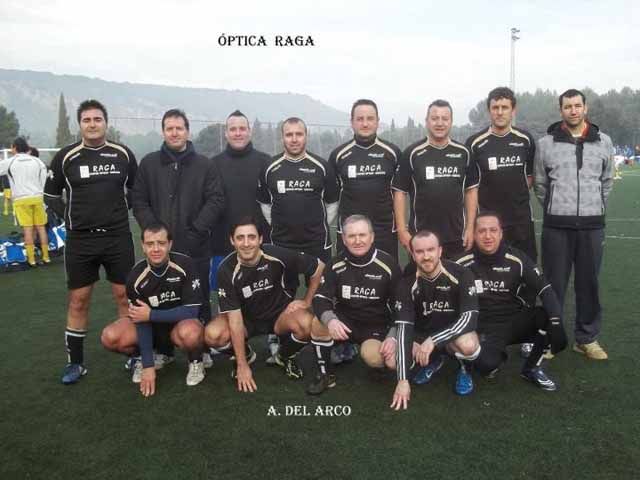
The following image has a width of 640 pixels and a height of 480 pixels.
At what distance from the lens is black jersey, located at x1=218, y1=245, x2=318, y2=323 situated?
3883mm

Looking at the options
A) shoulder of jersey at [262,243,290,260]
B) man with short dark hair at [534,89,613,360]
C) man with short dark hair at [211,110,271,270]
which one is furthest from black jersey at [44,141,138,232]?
man with short dark hair at [534,89,613,360]

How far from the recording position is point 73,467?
280 cm

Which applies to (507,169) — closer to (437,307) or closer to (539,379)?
(437,307)

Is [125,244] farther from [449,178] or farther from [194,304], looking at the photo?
[449,178]

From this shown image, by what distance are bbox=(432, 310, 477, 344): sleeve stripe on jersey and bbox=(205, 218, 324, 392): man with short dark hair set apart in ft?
2.96

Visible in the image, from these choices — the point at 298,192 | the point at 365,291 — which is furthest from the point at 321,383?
the point at 298,192

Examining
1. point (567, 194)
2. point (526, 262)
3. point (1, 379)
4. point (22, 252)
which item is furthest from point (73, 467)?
point (22, 252)

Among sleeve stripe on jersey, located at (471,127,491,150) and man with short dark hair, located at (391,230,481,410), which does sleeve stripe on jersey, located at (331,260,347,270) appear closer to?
man with short dark hair, located at (391,230,481,410)

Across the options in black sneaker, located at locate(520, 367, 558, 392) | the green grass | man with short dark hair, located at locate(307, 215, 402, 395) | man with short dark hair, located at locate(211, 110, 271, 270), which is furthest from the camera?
man with short dark hair, located at locate(211, 110, 271, 270)

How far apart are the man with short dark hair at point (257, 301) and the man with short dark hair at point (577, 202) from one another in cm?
183

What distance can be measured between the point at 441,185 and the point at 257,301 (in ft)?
5.43

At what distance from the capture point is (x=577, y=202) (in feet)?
13.6

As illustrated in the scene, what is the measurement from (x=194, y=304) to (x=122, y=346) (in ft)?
1.90

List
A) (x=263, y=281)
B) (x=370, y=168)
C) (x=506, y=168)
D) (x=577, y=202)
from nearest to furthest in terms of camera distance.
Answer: (x=263, y=281)
(x=577, y=202)
(x=506, y=168)
(x=370, y=168)
